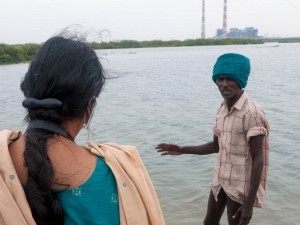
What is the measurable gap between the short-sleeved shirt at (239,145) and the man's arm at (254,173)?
49 millimetres

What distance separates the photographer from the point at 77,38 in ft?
4.37

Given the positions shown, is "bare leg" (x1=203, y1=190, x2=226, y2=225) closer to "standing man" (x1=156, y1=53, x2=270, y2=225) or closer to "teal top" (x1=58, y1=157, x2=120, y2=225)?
"standing man" (x1=156, y1=53, x2=270, y2=225)

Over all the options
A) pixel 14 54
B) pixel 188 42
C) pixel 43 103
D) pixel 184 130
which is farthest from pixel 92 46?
pixel 188 42

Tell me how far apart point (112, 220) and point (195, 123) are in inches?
362

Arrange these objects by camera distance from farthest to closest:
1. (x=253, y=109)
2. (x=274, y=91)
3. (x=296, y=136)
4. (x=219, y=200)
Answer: (x=274, y=91)
(x=296, y=136)
(x=219, y=200)
(x=253, y=109)

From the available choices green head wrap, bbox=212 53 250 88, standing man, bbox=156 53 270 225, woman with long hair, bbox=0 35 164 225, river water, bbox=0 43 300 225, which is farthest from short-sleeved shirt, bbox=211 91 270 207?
woman with long hair, bbox=0 35 164 225

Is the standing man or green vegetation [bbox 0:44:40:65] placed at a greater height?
the standing man

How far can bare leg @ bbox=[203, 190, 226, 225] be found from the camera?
294cm

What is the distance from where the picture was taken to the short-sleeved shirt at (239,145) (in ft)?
8.39

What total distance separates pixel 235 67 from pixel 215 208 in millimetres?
1127

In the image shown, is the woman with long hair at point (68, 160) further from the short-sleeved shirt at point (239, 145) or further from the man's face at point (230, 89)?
Result: the man's face at point (230, 89)

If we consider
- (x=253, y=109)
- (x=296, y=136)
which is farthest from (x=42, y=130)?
(x=296, y=136)

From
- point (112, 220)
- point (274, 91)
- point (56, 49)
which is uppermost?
point (56, 49)

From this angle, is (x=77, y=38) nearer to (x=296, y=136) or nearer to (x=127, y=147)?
(x=127, y=147)
